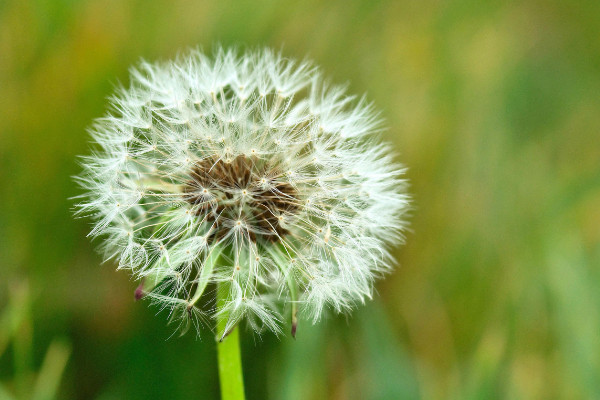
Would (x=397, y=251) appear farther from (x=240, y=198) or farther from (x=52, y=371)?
(x=52, y=371)

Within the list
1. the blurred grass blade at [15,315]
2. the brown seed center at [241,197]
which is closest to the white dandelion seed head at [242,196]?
the brown seed center at [241,197]

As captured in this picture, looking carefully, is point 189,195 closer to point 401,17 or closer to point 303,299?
point 303,299

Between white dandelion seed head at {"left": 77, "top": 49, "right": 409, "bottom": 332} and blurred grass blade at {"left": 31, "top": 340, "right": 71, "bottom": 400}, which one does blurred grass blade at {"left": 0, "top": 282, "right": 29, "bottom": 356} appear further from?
white dandelion seed head at {"left": 77, "top": 49, "right": 409, "bottom": 332}

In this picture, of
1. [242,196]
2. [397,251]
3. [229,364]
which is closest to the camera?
[229,364]

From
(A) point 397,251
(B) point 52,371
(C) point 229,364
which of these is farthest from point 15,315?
(A) point 397,251

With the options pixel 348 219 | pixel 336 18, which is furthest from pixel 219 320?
pixel 336 18

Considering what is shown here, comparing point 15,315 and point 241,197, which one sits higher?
point 241,197

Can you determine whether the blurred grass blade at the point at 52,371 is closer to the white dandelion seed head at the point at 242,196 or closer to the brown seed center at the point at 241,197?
the white dandelion seed head at the point at 242,196
